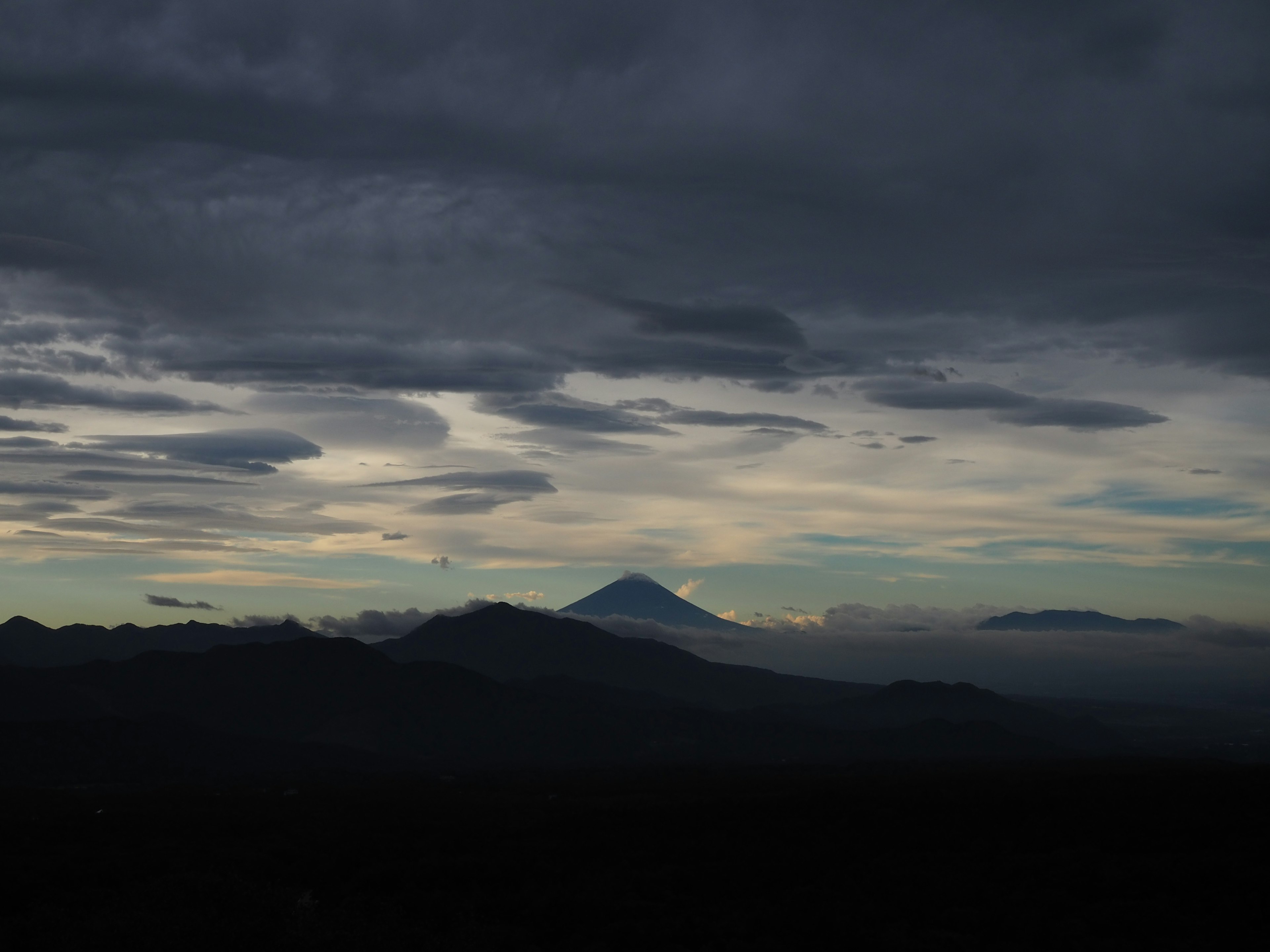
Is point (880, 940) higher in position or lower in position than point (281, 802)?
higher

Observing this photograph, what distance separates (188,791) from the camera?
133000mm

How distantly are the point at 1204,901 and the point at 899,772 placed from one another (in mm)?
129699

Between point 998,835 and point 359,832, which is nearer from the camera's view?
point 998,835

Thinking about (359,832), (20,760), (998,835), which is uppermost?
(998,835)

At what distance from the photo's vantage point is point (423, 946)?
4403 cm

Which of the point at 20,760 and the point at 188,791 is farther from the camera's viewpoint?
the point at 20,760

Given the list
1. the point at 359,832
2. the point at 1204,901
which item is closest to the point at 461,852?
the point at 359,832

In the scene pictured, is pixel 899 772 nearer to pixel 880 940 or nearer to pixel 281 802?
pixel 281 802

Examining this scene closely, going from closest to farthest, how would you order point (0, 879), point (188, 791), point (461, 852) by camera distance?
point (0, 879) < point (461, 852) < point (188, 791)

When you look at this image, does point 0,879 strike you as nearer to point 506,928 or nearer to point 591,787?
point 506,928

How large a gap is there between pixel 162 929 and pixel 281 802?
68733 millimetres

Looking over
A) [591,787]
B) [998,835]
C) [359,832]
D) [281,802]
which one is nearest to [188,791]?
[281,802]

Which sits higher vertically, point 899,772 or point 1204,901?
point 1204,901

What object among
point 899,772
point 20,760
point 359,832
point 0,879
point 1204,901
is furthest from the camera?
point 20,760
